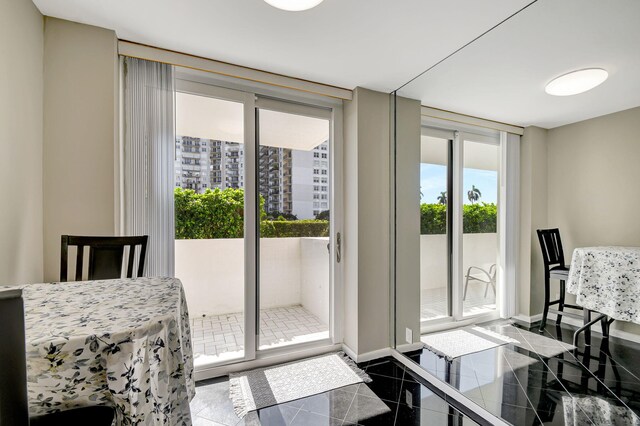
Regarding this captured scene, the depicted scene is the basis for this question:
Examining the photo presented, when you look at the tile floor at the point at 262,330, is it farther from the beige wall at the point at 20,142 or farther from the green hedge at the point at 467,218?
the green hedge at the point at 467,218

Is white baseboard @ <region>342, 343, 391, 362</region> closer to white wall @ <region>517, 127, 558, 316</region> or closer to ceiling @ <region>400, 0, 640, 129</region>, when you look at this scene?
white wall @ <region>517, 127, 558, 316</region>

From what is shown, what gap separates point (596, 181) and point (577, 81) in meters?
0.55

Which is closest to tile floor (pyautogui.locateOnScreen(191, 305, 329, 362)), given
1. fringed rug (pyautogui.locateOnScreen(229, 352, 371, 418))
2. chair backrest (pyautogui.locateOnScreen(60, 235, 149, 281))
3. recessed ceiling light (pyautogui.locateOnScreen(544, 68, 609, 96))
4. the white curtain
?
fringed rug (pyautogui.locateOnScreen(229, 352, 371, 418))

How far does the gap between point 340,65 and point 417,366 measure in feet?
8.52

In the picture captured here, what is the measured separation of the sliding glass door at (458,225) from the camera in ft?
7.09

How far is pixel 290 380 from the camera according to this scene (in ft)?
7.54

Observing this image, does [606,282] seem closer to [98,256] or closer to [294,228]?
[294,228]

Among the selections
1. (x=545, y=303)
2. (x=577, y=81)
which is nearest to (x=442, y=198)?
(x=545, y=303)

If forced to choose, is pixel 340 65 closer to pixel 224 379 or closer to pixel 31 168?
pixel 31 168

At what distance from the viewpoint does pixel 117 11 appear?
1688 millimetres

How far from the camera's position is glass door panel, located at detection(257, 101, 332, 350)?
262cm

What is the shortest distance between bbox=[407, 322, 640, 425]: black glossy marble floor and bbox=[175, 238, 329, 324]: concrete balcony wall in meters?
1.29

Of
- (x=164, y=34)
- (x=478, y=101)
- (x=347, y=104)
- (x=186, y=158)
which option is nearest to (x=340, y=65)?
(x=347, y=104)

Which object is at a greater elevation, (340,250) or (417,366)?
(340,250)
